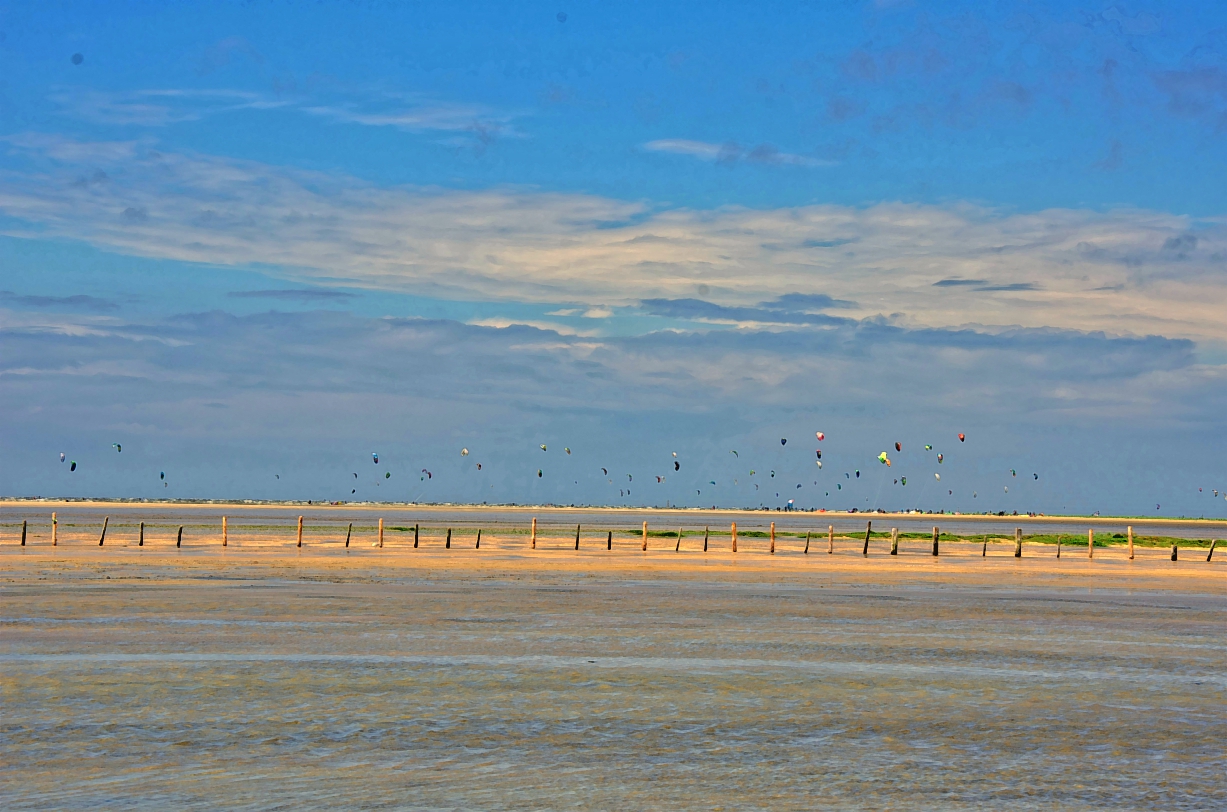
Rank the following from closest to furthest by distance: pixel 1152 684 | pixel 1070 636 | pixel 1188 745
Result: pixel 1188 745 < pixel 1152 684 < pixel 1070 636

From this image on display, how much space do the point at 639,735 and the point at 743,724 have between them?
1.75 metres

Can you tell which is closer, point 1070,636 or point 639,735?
point 639,735

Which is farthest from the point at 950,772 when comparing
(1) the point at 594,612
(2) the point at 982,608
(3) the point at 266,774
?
(2) the point at 982,608

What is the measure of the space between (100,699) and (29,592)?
66.5 feet

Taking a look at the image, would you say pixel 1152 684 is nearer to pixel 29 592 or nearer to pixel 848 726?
pixel 848 726

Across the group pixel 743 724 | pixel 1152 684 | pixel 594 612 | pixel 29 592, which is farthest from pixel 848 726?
pixel 29 592

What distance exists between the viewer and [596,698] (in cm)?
1856

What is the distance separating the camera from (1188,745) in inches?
610

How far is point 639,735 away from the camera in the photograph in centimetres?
1577

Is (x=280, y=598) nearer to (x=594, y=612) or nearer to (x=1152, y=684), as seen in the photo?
(x=594, y=612)

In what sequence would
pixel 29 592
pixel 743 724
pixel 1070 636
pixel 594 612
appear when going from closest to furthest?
pixel 743 724 → pixel 1070 636 → pixel 594 612 → pixel 29 592

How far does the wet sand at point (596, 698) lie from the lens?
12914 mm

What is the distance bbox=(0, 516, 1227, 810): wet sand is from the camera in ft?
42.4

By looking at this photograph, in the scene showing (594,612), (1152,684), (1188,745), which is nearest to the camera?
(1188,745)
